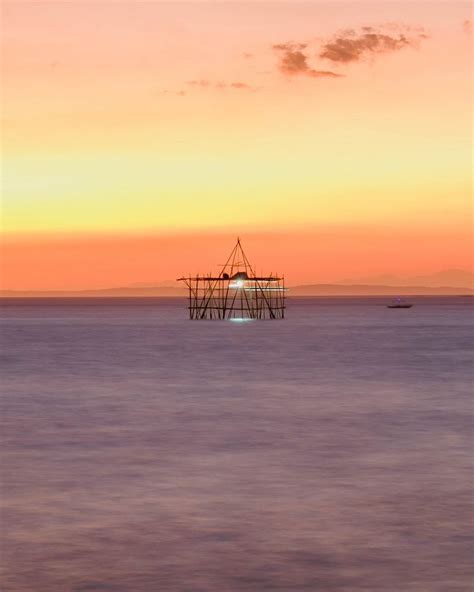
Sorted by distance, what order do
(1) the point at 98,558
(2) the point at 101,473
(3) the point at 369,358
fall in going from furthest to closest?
(3) the point at 369,358 < (2) the point at 101,473 < (1) the point at 98,558

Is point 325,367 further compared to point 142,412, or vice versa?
point 325,367

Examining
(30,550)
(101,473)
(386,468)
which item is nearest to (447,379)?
(386,468)

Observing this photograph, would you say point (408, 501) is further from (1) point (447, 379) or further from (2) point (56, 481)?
(1) point (447, 379)

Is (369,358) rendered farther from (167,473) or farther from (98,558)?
(98,558)

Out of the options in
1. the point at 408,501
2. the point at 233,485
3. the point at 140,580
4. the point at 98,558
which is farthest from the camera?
the point at 233,485

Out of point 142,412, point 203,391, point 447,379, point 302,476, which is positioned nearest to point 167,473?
point 302,476

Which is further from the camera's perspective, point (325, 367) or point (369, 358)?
point (369, 358)
